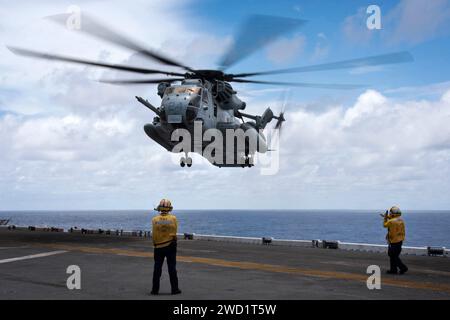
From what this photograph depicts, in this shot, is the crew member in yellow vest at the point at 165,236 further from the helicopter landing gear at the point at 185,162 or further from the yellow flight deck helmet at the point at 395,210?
the helicopter landing gear at the point at 185,162

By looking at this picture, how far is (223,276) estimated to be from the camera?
1241 centimetres

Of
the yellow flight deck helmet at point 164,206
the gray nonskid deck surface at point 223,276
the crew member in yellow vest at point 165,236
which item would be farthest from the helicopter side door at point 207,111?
the crew member in yellow vest at point 165,236

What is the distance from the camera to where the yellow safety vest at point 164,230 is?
32.8 feet

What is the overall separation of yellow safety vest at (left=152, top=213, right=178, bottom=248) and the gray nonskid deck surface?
1060mm

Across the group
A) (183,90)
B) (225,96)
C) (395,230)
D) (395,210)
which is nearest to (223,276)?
(395,230)

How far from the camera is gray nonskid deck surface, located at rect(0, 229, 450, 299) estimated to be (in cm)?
987

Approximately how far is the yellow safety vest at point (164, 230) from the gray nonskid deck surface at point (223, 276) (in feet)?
3.48

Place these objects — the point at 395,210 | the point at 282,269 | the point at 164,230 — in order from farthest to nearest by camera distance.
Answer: the point at 282,269 < the point at 395,210 < the point at 164,230

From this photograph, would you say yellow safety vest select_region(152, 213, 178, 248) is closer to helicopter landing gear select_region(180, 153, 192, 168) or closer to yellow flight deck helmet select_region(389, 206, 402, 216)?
yellow flight deck helmet select_region(389, 206, 402, 216)

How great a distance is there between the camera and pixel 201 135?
23953 mm

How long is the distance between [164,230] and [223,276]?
3.10m

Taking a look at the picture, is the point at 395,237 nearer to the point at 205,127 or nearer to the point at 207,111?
the point at 205,127

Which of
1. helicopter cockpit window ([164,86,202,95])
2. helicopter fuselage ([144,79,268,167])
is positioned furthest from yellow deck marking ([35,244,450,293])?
helicopter cockpit window ([164,86,202,95])
